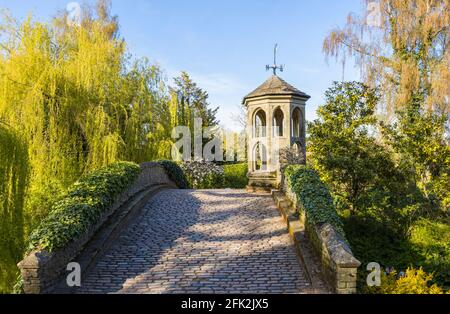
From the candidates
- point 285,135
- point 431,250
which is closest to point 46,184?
point 285,135

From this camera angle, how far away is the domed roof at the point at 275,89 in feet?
38.1

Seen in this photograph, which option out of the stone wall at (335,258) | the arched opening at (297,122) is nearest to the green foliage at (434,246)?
the stone wall at (335,258)

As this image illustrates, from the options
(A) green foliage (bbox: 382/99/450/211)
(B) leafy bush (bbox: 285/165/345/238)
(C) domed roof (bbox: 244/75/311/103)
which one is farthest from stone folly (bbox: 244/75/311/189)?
(A) green foliage (bbox: 382/99/450/211)

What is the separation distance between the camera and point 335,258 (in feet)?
17.4

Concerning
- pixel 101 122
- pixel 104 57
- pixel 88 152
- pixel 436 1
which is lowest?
pixel 88 152

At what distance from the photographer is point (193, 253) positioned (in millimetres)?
7102

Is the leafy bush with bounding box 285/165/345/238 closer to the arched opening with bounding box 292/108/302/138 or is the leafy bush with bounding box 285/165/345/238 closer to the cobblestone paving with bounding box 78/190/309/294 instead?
the cobblestone paving with bounding box 78/190/309/294

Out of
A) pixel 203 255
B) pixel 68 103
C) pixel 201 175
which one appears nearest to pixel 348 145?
pixel 203 255

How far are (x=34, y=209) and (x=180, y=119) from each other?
10.4m

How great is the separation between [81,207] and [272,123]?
6688 mm

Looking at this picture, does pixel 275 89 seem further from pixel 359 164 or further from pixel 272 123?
pixel 359 164

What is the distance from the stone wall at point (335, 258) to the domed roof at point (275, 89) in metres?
5.77

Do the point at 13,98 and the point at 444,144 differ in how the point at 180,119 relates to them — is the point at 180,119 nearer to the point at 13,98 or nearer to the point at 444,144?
the point at 13,98

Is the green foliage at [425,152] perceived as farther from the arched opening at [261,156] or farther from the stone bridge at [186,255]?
the stone bridge at [186,255]
